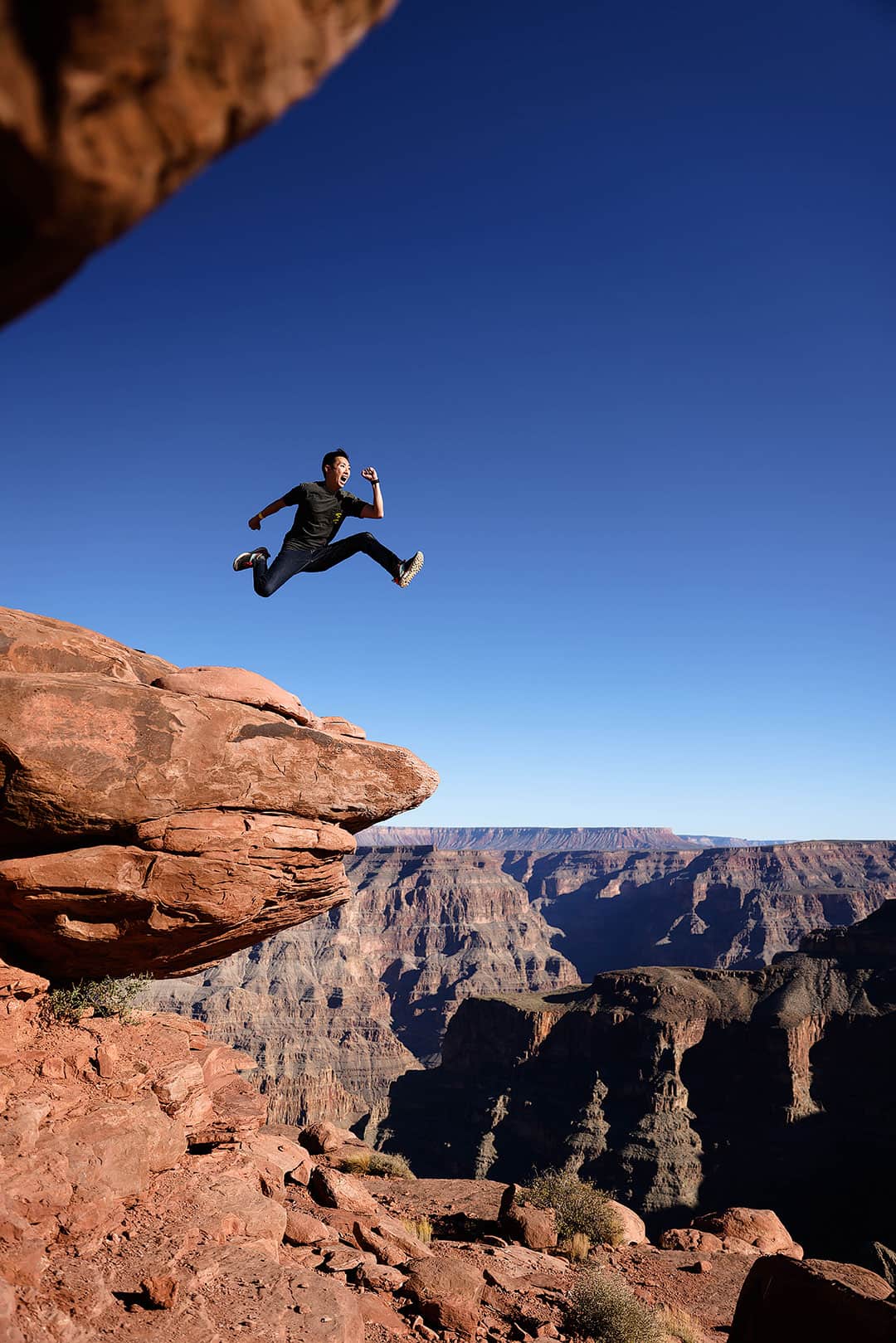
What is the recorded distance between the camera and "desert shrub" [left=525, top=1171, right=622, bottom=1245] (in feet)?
57.1

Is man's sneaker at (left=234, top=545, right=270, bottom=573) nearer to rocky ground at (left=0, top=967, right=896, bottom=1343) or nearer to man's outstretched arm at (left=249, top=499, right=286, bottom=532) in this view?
man's outstretched arm at (left=249, top=499, right=286, bottom=532)

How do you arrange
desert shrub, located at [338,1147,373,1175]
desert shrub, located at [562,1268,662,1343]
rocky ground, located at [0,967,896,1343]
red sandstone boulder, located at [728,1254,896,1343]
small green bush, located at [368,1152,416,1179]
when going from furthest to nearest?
small green bush, located at [368,1152,416,1179] < desert shrub, located at [338,1147,373,1175] < desert shrub, located at [562,1268,662,1343] < red sandstone boulder, located at [728,1254,896,1343] < rocky ground, located at [0,967,896,1343]

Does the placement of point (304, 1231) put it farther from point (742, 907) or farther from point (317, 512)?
point (742, 907)

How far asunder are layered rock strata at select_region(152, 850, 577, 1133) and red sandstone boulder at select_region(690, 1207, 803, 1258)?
52.9m

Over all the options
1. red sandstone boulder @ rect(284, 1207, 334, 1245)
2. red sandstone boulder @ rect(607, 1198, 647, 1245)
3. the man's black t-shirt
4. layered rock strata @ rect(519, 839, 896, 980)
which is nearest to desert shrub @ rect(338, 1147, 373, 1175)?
red sandstone boulder @ rect(607, 1198, 647, 1245)

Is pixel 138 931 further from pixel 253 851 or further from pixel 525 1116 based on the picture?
pixel 525 1116

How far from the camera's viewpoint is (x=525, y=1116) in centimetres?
6994

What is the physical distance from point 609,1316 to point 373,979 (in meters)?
146

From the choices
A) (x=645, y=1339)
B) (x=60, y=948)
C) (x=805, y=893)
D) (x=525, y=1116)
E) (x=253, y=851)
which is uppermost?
(x=253, y=851)

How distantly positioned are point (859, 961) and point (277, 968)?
101720mm

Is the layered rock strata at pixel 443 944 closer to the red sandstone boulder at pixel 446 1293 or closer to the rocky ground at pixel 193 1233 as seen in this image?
the rocky ground at pixel 193 1233

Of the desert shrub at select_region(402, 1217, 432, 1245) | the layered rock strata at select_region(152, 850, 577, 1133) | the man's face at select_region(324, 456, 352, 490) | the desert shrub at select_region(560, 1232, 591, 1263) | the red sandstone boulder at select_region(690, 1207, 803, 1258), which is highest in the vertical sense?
the man's face at select_region(324, 456, 352, 490)

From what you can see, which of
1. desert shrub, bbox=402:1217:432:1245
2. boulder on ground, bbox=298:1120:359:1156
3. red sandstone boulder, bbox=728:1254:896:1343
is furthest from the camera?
boulder on ground, bbox=298:1120:359:1156

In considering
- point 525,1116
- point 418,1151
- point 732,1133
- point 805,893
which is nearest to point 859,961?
point 732,1133
